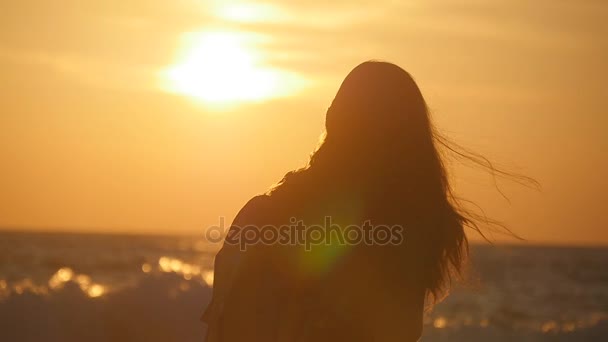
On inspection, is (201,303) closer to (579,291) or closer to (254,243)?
(254,243)

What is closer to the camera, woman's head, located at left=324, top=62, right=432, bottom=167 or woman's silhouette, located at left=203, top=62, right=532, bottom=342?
woman's silhouette, located at left=203, top=62, right=532, bottom=342

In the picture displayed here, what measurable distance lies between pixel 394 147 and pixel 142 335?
1016 centimetres

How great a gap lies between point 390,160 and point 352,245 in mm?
375

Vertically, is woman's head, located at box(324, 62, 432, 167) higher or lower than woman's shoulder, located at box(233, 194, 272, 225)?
higher

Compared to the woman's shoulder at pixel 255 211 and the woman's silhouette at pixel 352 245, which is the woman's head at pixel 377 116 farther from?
the woman's shoulder at pixel 255 211

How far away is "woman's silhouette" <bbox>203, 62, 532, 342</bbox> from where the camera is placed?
4.25 metres

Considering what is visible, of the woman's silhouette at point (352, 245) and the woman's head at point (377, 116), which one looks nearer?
the woman's silhouette at point (352, 245)

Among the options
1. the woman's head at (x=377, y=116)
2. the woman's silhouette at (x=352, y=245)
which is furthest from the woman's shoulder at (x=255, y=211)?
the woman's head at (x=377, y=116)

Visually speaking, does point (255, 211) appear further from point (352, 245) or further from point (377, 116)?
point (377, 116)

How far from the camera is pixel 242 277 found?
14.2ft

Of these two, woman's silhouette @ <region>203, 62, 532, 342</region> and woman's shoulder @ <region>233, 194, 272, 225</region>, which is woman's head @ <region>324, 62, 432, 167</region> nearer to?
woman's silhouette @ <region>203, 62, 532, 342</region>

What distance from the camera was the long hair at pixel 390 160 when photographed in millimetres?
4324

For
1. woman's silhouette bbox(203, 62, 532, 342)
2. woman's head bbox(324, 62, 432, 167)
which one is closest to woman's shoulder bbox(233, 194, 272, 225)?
woman's silhouette bbox(203, 62, 532, 342)

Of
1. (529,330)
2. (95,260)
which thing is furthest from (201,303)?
(95,260)
